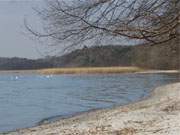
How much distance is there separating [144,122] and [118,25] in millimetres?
3066

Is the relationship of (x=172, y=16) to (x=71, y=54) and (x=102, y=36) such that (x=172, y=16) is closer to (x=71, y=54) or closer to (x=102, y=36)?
(x=102, y=36)

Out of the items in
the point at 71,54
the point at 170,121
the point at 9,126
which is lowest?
the point at 9,126

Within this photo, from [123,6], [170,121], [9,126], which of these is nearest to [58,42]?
[123,6]

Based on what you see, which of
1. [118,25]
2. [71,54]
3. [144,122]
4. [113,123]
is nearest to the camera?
[118,25]

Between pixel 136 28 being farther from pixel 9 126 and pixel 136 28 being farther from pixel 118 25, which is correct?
pixel 9 126

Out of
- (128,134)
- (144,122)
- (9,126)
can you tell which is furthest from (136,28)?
(9,126)

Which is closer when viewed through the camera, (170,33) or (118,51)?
(170,33)

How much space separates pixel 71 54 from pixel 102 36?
0.90 metres

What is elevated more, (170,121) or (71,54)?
(71,54)

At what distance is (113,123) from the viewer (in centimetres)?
1334

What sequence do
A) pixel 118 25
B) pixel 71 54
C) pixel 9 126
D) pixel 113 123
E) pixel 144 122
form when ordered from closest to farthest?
1. pixel 118 25
2. pixel 71 54
3. pixel 144 122
4. pixel 113 123
5. pixel 9 126

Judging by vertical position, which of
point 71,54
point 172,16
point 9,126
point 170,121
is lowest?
point 9,126

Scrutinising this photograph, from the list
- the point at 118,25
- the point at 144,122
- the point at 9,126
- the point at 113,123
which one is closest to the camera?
the point at 118,25

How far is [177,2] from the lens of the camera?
1044 cm
